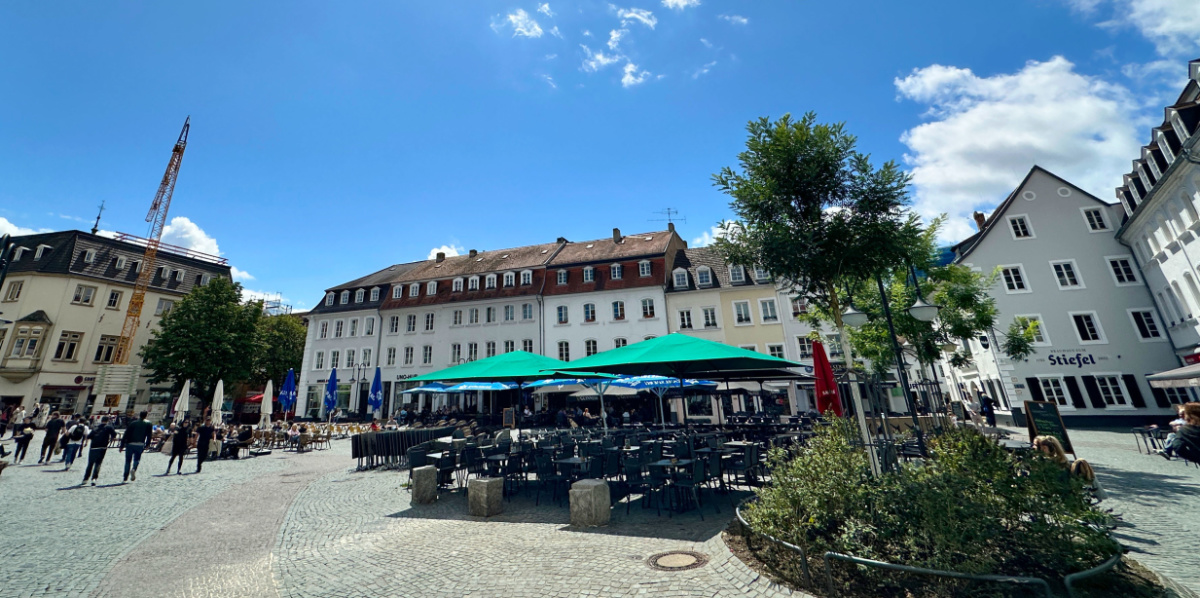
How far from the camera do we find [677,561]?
5.86 m

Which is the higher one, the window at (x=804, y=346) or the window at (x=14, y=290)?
the window at (x=14, y=290)

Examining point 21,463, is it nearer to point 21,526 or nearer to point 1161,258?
point 21,526

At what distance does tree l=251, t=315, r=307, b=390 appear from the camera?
5059cm

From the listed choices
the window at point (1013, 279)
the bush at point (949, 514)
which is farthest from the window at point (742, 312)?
the bush at point (949, 514)

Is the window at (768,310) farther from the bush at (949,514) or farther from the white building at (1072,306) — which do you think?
the bush at (949,514)

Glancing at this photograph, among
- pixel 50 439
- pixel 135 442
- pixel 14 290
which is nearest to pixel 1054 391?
pixel 135 442

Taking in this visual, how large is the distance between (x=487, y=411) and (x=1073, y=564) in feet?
112

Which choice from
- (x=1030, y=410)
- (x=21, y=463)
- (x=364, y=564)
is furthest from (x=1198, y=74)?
(x=21, y=463)

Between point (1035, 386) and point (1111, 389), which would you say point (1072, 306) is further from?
point (1035, 386)

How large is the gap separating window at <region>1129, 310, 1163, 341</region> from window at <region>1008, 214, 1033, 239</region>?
19.0 feet

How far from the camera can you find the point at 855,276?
409 inches

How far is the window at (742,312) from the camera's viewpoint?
32.2 m

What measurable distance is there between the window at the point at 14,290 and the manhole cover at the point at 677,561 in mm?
54951

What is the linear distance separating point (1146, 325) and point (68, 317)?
7083 cm
